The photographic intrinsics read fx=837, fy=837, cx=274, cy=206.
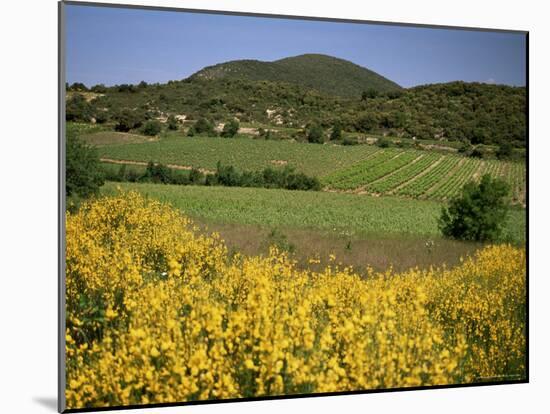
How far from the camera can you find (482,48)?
315 inches

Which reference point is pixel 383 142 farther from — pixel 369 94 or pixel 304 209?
pixel 304 209

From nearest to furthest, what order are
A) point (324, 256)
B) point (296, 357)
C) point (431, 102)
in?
point (296, 357)
point (324, 256)
point (431, 102)

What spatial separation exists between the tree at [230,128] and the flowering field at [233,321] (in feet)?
2.76

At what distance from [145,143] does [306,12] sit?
1.88 metres

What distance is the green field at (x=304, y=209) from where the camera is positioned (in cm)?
719

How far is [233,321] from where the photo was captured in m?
6.70

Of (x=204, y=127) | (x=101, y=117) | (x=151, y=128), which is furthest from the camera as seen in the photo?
(x=204, y=127)

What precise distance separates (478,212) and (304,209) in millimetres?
1742

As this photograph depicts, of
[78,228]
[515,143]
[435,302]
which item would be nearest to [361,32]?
[515,143]

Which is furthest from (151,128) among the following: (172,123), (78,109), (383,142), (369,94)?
(383,142)

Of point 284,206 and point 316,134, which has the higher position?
point 316,134

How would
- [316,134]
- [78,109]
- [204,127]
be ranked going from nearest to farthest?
1. [78,109]
2. [204,127]
3. [316,134]

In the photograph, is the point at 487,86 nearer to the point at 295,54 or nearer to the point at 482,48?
the point at 482,48

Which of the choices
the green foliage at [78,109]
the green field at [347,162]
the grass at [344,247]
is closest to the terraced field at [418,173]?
the green field at [347,162]
